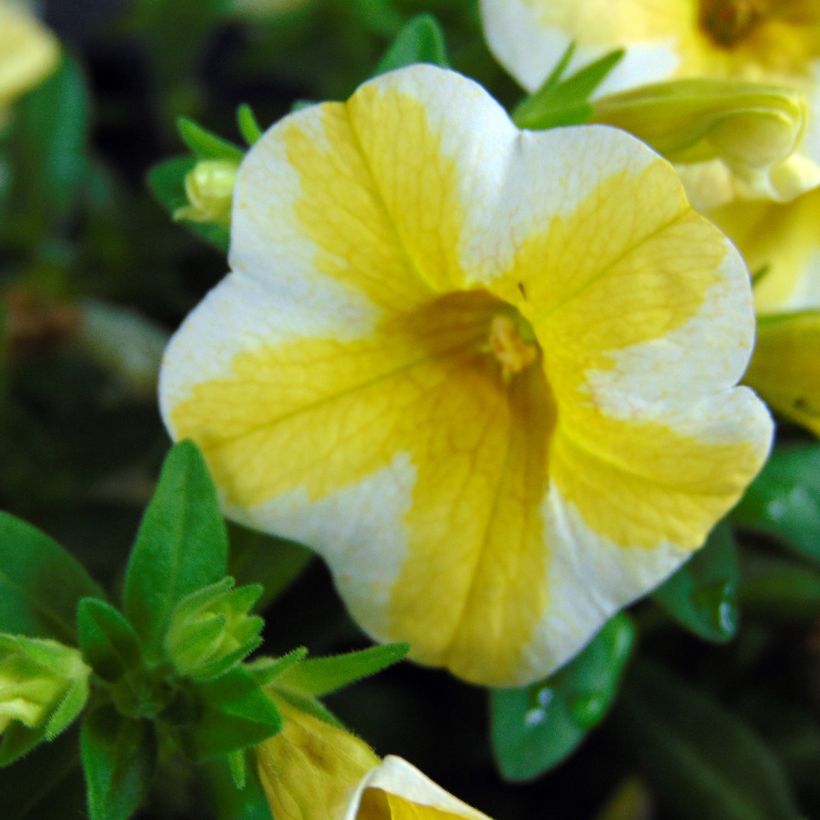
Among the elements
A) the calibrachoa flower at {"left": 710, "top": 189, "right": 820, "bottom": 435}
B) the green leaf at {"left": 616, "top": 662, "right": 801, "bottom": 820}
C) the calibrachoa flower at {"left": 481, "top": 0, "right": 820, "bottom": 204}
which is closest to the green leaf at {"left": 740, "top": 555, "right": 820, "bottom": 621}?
the green leaf at {"left": 616, "top": 662, "right": 801, "bottom": 820}

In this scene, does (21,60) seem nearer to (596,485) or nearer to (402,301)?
(402,301)

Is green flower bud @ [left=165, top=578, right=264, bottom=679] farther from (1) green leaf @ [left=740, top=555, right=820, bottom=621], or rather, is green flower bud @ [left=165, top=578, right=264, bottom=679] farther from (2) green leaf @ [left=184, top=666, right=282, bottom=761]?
(1) green leaf @ [left=740, top=555, right=820, bottom=621]

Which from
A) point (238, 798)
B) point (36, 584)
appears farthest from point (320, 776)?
point (36, 584)

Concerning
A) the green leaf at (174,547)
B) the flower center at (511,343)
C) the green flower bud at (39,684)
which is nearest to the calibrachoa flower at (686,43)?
the flower center at (511,343)

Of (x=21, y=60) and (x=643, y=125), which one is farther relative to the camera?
(x=21, y=60)

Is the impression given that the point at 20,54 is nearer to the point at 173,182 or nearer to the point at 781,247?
the point at 173,182

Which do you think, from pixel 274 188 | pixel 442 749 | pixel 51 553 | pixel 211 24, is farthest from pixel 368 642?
pixel 211 24

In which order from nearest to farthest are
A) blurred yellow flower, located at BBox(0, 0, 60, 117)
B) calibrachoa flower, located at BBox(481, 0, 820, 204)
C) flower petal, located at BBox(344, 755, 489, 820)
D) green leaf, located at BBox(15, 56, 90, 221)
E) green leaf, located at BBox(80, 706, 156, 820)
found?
flower petal, located at BBox(344, 755, 489, 820), green leaf, located at BBox(80, 706, 156, 820), calibrachoa flower, located at BBox(481, 0, 820, 204), blurred yellow flower, located at BBox(0, 0, 60, 117), green leaf, located at BBox(15, 56, 90, 221)
